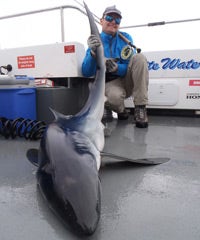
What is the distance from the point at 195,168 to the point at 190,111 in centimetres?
170

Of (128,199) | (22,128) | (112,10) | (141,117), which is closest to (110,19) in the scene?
(112,10)

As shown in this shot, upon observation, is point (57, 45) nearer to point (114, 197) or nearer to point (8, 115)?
point (8, 115)

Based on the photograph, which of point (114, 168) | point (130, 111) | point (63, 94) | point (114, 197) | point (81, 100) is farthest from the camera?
point (130, 111)

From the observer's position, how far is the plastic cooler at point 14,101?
176 cm

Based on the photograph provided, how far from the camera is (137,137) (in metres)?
1.76

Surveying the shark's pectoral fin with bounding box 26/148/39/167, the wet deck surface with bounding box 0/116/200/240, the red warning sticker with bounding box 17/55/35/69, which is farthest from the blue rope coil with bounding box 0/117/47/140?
the red warning sticker with bounding box 17/55/35/69

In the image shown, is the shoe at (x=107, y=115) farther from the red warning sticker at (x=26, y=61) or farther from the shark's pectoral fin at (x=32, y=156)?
the shark's pectoral fin at (x=32, y=156)

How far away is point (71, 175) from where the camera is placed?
0.68m

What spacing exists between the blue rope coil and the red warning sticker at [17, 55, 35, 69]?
868 mm

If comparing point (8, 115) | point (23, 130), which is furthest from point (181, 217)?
point (8, 115)

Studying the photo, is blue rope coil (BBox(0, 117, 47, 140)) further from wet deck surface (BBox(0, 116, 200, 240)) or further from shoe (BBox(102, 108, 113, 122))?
shoe (BBox(102, 108, 113, 122))

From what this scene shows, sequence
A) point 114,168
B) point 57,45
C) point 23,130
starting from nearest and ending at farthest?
point 114,168 → point 23,130 → point 57,45

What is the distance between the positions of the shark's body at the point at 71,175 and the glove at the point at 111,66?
1.07m

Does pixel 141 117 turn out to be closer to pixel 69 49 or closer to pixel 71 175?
pixel 69 49
